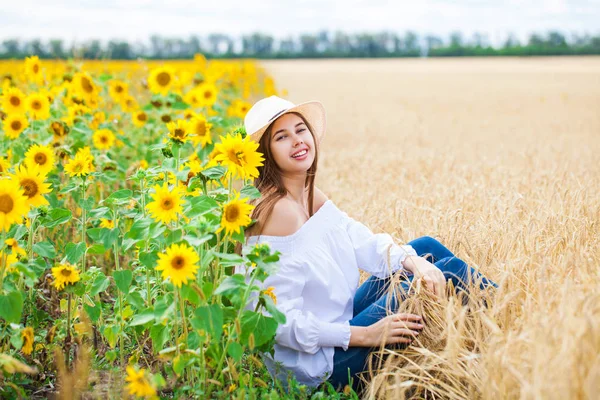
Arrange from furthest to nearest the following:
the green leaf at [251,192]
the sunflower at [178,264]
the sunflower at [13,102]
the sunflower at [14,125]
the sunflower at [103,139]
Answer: the sunflower at [103,139] < the sunflower at [13,102] < the sunflower at [14,125] < the green leaf at [251,192] < the sunflower at [178,264]

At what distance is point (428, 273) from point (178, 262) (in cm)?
102

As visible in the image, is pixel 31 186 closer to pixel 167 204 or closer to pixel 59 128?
pixel 167 204

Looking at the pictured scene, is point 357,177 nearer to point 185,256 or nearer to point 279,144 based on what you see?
point 279,144

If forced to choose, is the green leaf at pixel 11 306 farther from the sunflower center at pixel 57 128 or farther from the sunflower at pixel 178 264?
the sunflower center at pixel 57 128

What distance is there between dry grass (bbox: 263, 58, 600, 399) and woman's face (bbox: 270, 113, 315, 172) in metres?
0.75

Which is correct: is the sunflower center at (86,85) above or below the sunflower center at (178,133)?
above

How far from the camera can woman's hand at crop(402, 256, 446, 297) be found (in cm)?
245

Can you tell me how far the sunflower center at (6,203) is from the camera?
1.91 m

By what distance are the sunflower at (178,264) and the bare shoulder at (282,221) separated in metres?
0.54

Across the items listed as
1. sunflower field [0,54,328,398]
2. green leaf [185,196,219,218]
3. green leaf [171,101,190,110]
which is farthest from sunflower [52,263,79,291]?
green leaf [171,101,190,110]

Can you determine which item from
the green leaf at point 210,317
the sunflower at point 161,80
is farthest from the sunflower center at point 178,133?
the sunflower at point 161,80

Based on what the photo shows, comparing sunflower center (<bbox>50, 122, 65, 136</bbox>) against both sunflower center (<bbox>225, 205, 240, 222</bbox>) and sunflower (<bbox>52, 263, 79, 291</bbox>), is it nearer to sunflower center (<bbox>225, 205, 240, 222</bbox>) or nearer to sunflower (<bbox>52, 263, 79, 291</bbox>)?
sunflower (<bbox>52, 263, 79, 291</bbox>)

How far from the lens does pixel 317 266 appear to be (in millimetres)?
2445

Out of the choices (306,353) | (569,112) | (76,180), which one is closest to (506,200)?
(306,353)
